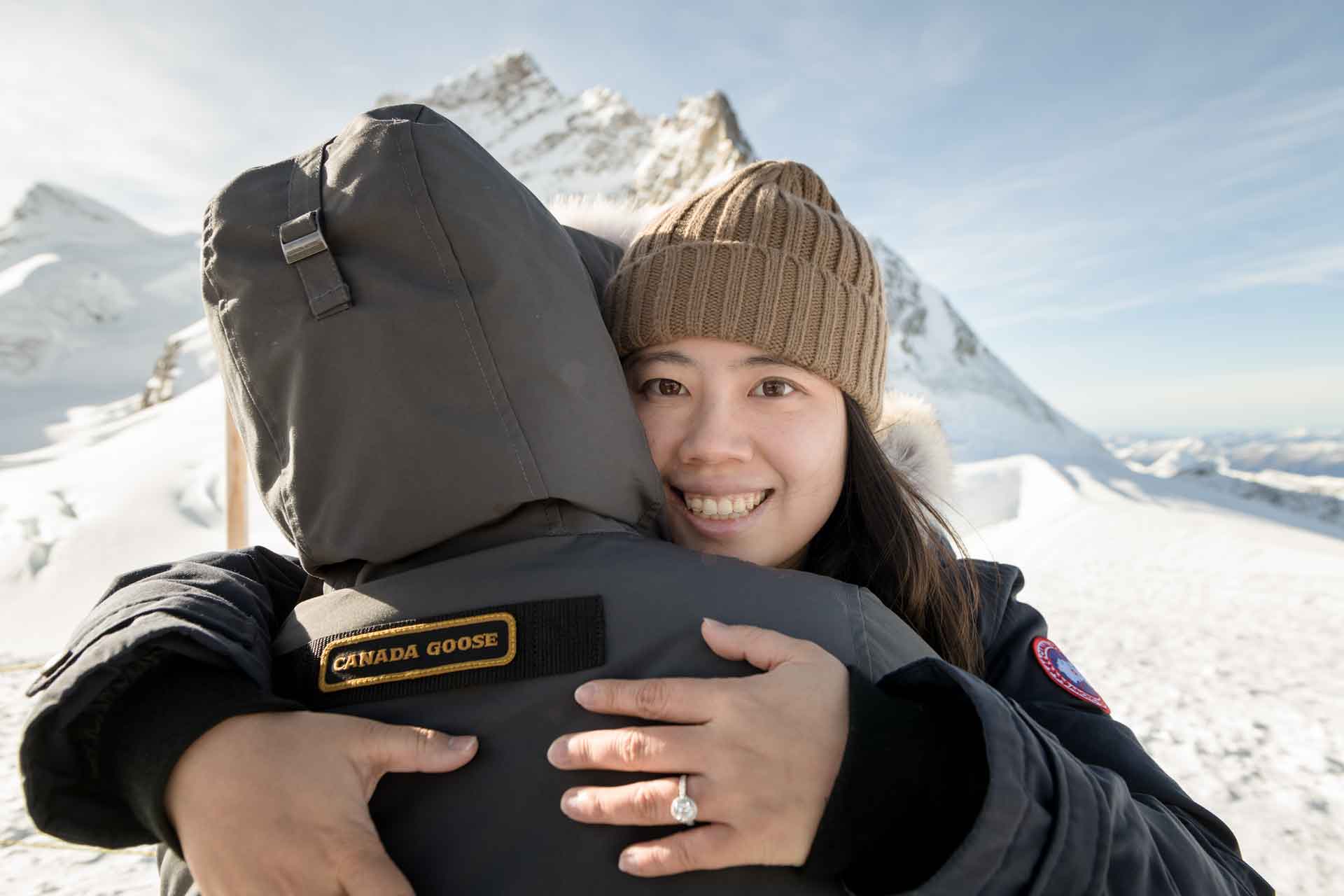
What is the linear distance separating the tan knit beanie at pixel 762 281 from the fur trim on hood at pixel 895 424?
8.8 inches

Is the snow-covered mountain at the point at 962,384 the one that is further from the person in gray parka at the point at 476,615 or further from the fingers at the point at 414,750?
the fingers at the point at 414,750

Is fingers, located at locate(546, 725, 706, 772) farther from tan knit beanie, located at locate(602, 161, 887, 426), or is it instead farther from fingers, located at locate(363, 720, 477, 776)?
tan knit beanie, located at locate(602, 161, 887, 426)

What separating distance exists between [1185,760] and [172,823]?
11.5 feet

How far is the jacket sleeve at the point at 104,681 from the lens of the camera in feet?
2.48

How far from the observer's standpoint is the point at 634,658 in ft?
2.51

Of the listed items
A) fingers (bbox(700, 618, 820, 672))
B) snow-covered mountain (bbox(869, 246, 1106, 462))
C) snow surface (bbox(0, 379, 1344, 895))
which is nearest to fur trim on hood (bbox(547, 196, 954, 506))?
snow surface (bbox(0, 379, 1344, 895))

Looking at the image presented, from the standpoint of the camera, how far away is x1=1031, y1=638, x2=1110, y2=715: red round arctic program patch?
49.1 inches

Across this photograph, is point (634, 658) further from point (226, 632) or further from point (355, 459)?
point (226, 632)

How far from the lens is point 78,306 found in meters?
36.0

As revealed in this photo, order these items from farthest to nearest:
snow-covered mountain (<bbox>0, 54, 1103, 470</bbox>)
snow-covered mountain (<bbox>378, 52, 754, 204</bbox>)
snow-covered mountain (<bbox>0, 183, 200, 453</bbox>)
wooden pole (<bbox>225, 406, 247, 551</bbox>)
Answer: snow-covered mountain (<bbox>0, 183, 200, 453</bbox>) → snow-covered mountain (<bbox>378, 52, 754, 204</bbox>) → snow-covered mountain (<bbox>0, 54, 1103, 470</bbox>) → wooden pole (<bbox>225, 406, 247, 551</bbox>)

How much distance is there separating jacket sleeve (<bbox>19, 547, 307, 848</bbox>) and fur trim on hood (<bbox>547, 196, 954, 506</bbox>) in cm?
109

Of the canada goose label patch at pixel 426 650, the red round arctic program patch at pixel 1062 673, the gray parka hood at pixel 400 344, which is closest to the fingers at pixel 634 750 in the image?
the canada goose label patch at pixel 426 650

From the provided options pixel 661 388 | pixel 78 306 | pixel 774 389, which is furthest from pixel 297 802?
pixel 78 306

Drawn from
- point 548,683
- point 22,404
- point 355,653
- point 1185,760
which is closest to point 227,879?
point 355,653
